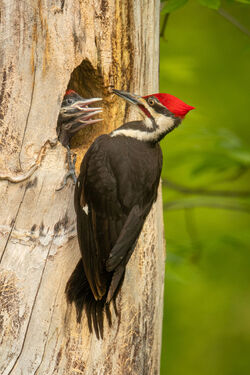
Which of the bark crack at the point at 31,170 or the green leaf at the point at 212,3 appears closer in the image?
the bark crack at the point at 31,170

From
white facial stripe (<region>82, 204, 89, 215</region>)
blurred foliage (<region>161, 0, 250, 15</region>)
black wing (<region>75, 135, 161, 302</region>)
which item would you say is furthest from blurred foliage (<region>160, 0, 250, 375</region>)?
white facial stripe (<region>82, 204, 89, 215</region>)

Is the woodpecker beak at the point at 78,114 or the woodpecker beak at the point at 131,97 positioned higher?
the woodpecker beak at the point at 131,97

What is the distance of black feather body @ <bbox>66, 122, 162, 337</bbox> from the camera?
2771 mm

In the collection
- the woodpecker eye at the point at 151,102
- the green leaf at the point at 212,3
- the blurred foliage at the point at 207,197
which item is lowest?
the blurred foliage at the point at 207,197

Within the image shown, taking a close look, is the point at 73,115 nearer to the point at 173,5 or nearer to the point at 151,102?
the point at 151,102

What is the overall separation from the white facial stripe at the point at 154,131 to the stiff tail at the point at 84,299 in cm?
67

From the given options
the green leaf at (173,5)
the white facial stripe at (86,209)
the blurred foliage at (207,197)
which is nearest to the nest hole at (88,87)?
the white facial stripe at (86,209)

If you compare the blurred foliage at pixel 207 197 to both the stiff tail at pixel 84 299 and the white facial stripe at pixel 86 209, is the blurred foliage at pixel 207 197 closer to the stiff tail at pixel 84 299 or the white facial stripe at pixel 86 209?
the stiff tail at pixel 84 299

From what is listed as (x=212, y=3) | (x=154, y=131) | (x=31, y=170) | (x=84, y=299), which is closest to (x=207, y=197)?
(x=154, y=131)

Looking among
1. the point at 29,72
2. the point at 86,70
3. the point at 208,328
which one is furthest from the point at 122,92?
the point at 208,328

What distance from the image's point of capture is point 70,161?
2.96m

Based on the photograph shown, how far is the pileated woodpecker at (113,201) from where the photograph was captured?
2775 mm

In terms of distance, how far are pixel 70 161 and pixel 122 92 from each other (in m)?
0.43

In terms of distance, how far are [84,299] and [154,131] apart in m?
0.91
